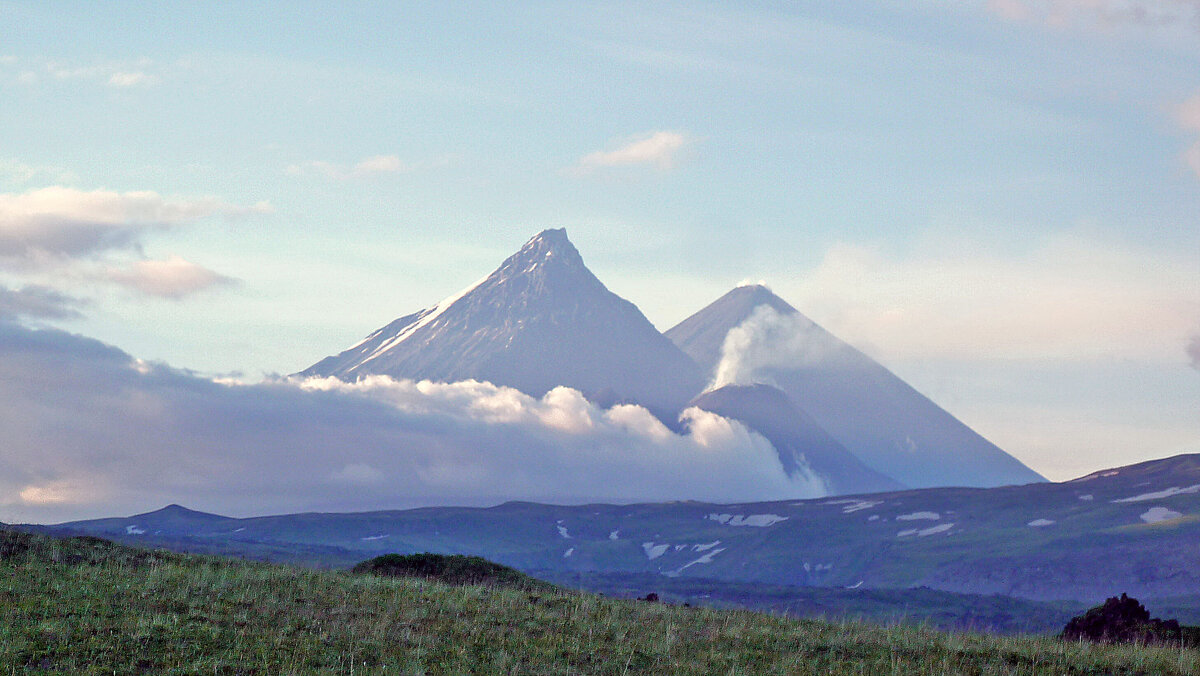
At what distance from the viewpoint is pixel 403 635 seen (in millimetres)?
29031

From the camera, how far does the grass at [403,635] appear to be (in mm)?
26094

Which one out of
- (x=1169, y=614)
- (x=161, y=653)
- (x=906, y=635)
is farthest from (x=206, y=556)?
(x=1169, y=614)

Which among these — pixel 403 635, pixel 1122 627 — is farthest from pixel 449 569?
pixel 1122 627

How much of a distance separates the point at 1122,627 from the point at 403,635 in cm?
2711

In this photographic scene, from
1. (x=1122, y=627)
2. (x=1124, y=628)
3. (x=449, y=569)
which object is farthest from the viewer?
(x=449, y=569)

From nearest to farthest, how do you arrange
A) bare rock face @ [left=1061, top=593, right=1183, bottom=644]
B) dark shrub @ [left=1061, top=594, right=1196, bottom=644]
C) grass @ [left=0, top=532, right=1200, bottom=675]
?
grass @ [left=0, top=532, right=1200, bottom=675] → dark shrub @ [left=1061, top=594, right=1196, bottom=644] → bare rock face @ [left=1061, top=593, right=1183, bottom=644]

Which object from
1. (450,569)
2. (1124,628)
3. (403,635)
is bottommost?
(1124,628)

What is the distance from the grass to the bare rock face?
239 inches

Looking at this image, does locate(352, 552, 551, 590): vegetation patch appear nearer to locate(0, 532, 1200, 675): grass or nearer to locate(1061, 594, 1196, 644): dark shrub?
locate(0, 532, 1200, 675): grass

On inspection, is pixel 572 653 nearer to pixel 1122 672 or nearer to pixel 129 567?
pixel 1122 672

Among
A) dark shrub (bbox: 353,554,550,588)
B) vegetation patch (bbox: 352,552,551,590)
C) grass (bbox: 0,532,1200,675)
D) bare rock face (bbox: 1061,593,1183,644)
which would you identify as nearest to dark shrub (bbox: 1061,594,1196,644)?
bare rock face (bbox: 1061,593,1183,644)

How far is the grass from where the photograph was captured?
26094 mm

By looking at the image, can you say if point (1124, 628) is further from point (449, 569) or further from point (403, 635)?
point (403, 635)

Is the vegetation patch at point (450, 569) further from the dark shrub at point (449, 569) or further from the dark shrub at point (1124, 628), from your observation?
the dark shrub at point (1124, 628)
